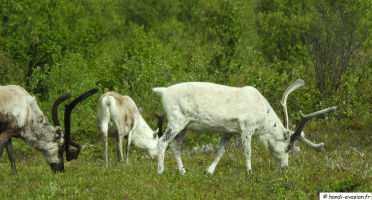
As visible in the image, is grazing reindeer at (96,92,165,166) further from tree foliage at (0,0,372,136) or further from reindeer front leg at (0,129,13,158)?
tree foliage at (0,0,372,136)

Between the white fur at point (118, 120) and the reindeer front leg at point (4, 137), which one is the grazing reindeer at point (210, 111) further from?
the reindeer front leg at point (4, 137)

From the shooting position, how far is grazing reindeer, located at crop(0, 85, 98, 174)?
10008 millimetres

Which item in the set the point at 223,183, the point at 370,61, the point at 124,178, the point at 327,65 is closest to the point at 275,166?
the point at 223,183

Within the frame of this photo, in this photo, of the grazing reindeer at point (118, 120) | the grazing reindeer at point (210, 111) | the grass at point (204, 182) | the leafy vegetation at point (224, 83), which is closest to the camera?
the grass at point (204, 182)

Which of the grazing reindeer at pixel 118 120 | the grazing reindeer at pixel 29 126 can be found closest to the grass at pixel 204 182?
the grazing reindeer at pixel 29 126

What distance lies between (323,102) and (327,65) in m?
1.66

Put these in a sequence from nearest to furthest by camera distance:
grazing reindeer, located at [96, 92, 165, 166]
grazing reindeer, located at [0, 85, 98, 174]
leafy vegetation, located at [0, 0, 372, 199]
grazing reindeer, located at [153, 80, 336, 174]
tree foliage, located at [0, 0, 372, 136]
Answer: leafy vegetation, located at [0, 0, 372, 199]
grazing reindeer, located at [0, 85, 98, 174]
grazing reindeer, located at [153, 80, 336, 174]
grazing reindeer, located at [96, 92, 165, 166]
tree foliage, located at [0, 0, 372, 136]

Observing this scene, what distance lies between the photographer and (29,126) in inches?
414

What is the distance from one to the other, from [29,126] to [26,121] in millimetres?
194

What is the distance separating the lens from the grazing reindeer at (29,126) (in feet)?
32.8

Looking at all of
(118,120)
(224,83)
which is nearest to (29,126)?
(118,120)

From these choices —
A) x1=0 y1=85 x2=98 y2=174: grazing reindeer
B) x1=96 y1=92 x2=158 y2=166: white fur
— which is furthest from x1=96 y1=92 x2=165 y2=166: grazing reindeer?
x1=0 y1=85 x2=98 y2=174: grazing reindeer

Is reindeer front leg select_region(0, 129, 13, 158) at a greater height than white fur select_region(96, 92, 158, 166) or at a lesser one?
greater

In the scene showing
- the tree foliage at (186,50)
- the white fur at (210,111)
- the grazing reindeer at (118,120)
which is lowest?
the tree foliage at (186,50)
